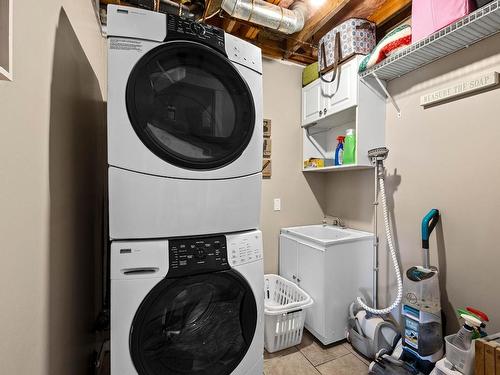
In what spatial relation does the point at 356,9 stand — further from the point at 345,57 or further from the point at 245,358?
the point at 245,358

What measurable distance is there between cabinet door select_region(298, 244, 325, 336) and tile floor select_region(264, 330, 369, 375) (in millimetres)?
146

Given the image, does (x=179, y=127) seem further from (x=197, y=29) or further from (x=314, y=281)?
(x=314, y=281)

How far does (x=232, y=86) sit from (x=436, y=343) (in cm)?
189

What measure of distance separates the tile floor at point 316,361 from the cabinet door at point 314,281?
15 cm

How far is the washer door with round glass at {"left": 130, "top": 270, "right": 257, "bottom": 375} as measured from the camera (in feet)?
3.13

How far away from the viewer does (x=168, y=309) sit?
1009 millimetres

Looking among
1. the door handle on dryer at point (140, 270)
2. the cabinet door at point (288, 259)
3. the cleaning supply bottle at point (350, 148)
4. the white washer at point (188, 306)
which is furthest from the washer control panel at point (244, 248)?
the cleaning supply bottle at point (350, 148)

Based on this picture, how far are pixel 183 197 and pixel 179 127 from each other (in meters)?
0.29

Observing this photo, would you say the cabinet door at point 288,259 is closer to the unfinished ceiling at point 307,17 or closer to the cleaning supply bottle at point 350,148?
the cleaning supply bottle at point 350,148

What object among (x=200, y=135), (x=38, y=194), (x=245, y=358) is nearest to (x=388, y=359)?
(x=245, y=358)

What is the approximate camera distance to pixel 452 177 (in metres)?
1.58

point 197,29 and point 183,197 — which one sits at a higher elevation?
point 197,29

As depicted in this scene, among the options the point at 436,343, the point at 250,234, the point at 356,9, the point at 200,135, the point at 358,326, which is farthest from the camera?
the point at 356,9

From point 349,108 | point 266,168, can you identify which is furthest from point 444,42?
point 266,168
